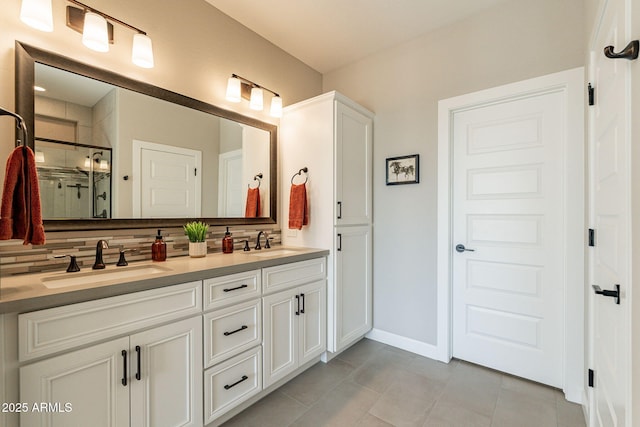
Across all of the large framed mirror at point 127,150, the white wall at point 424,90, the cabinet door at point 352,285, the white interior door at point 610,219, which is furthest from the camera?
the cabinet door at point 352,285

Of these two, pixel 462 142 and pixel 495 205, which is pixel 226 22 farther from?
pixel 495 205

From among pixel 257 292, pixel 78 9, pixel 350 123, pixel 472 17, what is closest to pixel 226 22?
pixel 78 9

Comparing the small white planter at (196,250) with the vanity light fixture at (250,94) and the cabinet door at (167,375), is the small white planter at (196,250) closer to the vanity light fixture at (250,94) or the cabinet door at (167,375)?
the cabinet door at (167,375)

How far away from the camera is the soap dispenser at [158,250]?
5.72 feet

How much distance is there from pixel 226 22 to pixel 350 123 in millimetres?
1268

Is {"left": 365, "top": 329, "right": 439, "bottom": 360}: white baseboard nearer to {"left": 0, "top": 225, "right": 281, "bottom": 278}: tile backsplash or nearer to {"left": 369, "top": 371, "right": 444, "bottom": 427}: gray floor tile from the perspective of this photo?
{"left": 369, "top": 371, "right": 444, "bottom": 427}: gray floor tile

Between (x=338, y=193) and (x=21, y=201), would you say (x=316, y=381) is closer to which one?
(x=338, y=193)

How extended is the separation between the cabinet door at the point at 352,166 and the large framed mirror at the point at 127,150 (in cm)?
74

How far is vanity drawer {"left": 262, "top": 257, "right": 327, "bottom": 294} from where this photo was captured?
183 centimetres

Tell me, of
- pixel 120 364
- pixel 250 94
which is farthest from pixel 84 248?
pixel 250 94

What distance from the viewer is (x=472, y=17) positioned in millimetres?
2211

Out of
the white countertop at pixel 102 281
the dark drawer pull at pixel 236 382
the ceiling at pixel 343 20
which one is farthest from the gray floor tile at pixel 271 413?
the ceiling at pixel 343 20

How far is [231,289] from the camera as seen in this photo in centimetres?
160

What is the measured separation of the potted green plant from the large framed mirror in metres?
0.12
